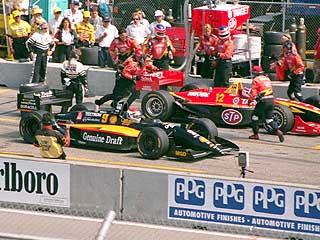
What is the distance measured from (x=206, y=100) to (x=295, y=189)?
8.94m

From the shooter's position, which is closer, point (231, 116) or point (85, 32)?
point (231, 116)

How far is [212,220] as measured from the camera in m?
11.6

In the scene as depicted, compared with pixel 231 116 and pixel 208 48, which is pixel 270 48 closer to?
pixel 208 48

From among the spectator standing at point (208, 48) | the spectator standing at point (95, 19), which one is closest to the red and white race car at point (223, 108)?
the spectator standing at point (208, 48)

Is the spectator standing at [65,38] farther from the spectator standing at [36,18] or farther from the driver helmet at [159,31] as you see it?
the driver helmet at [159,31]

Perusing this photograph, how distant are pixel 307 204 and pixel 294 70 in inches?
389

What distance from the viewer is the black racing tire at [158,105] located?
2006cm

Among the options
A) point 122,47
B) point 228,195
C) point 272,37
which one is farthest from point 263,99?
point 228,195

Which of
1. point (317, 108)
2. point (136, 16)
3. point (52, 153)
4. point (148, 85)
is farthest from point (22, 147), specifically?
point (136, 16)

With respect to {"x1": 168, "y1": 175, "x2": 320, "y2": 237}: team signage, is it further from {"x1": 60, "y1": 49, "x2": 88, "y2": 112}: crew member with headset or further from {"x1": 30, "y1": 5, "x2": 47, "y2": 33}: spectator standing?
{"x1": 30, "y1": 5, "x2": 47, "y2": 33}: spectator standing

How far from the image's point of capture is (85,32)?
2508cm

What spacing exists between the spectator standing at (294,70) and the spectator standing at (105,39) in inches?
196

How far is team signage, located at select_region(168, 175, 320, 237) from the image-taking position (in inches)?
443

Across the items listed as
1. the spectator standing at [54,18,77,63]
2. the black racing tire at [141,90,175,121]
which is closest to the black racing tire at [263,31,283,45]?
the spectator standing at [54,18,77,63]
